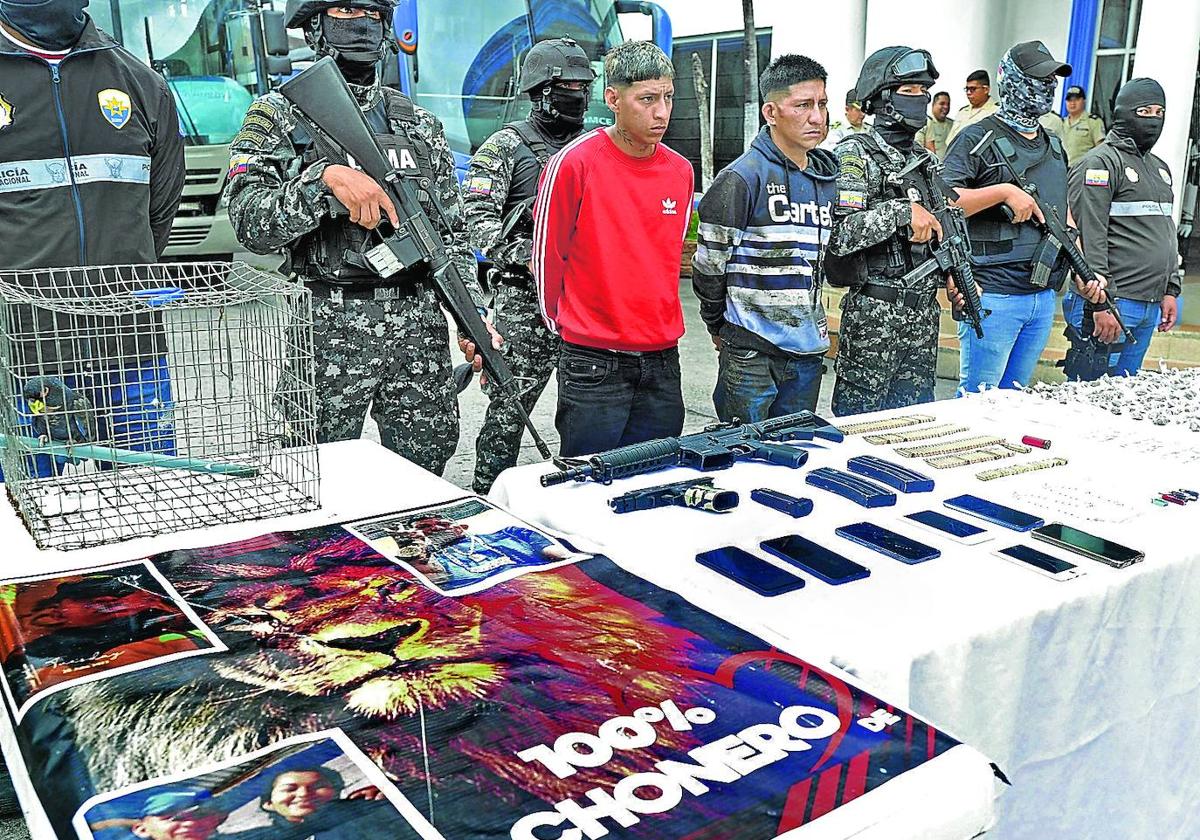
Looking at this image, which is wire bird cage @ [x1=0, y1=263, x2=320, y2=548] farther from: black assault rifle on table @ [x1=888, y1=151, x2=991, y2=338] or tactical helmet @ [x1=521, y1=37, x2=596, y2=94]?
black assault rifle on table @ [x1=888, y1=151, x2=991, y2=338]

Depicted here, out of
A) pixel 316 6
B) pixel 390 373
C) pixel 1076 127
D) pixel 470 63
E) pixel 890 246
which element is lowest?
pixel 390 373

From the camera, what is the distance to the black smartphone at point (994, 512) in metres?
1.57

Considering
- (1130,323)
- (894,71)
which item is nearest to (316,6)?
(894,71)

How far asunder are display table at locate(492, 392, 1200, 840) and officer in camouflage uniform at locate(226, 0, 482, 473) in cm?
98

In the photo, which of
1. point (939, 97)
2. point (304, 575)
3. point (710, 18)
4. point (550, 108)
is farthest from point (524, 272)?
point (710, 18)

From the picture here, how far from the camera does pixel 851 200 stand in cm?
305

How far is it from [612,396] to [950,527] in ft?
4.33

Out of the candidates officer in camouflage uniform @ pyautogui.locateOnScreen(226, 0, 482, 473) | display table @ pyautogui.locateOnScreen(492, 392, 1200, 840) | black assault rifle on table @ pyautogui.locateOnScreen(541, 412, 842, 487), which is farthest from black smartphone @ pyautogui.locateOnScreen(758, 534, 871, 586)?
officer in camouflage uniform @ pyautogui.locateOnScreen(226, 0, 482, 473)

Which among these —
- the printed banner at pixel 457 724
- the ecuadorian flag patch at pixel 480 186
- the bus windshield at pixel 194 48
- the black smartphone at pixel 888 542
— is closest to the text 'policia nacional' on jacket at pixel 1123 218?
the ecuadorian flag patch at pixel 480 186

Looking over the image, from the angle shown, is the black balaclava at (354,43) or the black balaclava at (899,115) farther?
the black balaclava at (899,115)

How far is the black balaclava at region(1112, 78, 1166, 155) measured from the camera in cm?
392

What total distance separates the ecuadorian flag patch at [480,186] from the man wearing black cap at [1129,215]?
2302 millimetres

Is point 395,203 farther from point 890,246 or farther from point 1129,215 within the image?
point 1129,215

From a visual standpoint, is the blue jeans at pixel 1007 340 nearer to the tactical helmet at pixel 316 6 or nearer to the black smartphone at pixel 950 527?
the black smartphone at pixel 950 527
